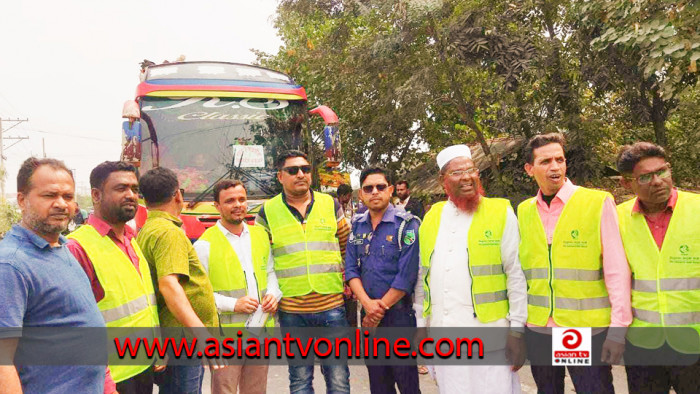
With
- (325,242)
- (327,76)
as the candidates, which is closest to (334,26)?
(327,76)

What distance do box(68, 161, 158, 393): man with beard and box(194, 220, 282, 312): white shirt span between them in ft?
1.86

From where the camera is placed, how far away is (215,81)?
6.91 metres

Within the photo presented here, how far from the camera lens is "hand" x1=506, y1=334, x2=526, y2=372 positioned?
282cm

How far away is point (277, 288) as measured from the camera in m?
3.50

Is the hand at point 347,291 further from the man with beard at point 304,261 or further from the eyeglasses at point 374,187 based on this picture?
the eyeglasses at point 374,187

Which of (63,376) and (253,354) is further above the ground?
(63,376)

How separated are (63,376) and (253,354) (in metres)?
1.46

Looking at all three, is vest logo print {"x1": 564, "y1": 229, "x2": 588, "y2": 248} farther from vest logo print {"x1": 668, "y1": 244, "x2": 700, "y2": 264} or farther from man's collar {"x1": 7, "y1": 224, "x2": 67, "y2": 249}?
man's collar {"x1": 7, "y1": 224, "x2": 67, "y2": 249}

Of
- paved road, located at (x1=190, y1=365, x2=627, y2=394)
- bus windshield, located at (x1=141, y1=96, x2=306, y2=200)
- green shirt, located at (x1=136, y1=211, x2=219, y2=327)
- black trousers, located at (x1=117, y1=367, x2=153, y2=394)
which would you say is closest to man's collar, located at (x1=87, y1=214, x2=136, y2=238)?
green shirt, located at (x1=136, y1=211, x2=219, y2=327)

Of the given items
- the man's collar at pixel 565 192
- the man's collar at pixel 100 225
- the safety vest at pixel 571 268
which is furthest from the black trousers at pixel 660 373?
the man's collar at pixel 100 225

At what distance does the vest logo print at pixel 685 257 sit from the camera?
8.22 ft

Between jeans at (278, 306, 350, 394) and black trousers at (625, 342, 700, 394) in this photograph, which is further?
jeans at (278, 306, 350, 394)

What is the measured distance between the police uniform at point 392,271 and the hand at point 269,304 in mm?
537

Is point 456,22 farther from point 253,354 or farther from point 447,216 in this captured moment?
A: point 253,354
